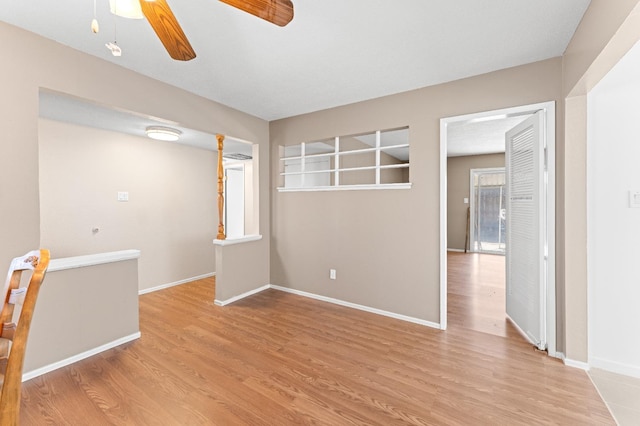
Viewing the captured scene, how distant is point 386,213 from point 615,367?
2.06 meters

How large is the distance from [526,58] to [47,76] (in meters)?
3.64

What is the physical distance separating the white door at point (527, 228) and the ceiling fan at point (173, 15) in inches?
86.8

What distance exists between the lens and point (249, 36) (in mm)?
1933

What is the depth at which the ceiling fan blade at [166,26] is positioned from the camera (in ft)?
3.69

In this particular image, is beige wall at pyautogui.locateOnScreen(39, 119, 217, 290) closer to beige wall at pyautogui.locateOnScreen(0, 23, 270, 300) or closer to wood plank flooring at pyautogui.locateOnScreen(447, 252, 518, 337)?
Answer: beige wall at pyautogui.locateOnScreen(0, 23, 270, 300)

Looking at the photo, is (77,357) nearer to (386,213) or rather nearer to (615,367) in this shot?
(386,213)

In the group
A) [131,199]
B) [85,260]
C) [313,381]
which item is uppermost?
[131,199]

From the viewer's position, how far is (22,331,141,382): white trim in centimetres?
192

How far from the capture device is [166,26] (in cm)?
122

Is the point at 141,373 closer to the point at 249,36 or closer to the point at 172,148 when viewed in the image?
the point at 249,36

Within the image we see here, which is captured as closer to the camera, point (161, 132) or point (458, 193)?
point (161, 132)

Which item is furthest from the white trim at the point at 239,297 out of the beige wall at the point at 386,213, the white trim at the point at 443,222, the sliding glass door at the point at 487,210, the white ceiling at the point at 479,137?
the sliding glass door at the point at 487,210

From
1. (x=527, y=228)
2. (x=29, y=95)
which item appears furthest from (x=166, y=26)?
(x=527, y=228)

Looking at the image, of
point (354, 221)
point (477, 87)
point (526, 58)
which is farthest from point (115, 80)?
point (526, 58)
